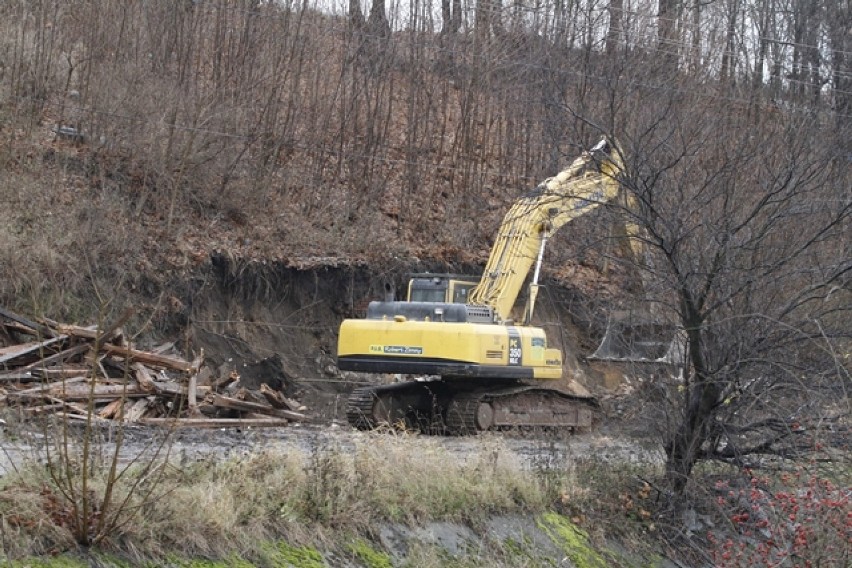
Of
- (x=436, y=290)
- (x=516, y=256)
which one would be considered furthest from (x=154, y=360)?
(x=516, y=256)

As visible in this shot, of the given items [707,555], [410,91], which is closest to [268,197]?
[410,91]

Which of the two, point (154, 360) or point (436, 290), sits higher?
point (436, 290)

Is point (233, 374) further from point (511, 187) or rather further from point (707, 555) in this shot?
point (511, 187)

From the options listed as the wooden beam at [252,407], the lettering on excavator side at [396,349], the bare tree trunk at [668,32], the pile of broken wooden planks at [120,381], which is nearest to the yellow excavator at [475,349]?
the lettering on excavator side at [396,349]

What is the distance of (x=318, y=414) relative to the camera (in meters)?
20.3

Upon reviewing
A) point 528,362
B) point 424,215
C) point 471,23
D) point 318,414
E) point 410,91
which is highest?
point 471,23

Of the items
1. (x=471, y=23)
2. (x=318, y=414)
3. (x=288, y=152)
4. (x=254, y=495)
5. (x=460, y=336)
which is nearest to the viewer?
(x=254, y=495)

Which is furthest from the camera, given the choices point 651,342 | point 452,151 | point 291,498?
point 452,151

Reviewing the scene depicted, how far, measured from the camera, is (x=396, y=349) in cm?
1727

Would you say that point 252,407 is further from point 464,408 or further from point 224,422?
point 464,408

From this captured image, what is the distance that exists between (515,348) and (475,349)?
942 millimetres

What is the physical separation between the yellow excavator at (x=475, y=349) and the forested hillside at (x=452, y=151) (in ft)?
4.45

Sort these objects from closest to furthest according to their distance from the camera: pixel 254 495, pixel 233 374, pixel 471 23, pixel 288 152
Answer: pixel 254 495, pixel 233 374, pixel 288 152, pixel 471 23

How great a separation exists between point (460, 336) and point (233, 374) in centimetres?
424
